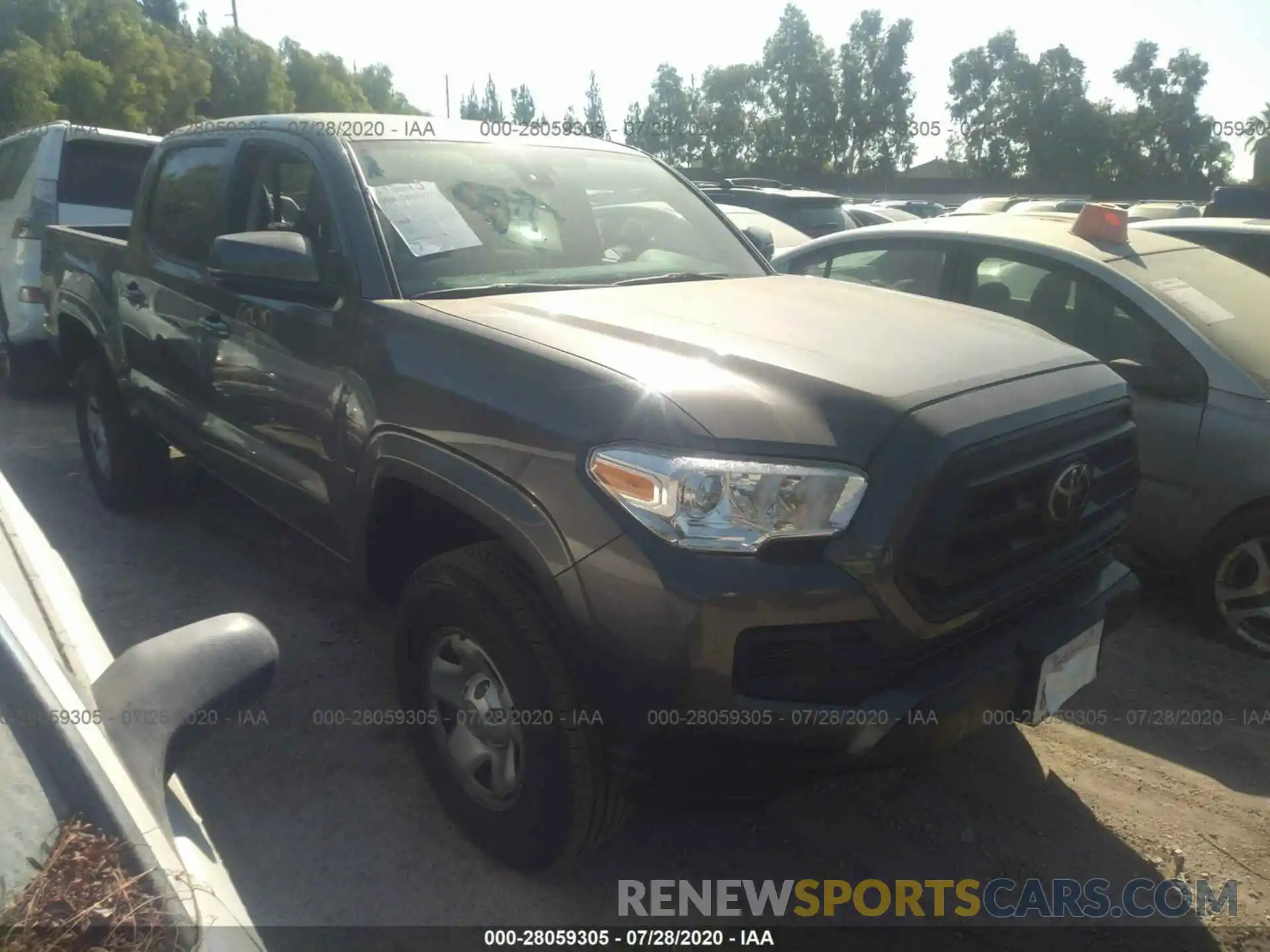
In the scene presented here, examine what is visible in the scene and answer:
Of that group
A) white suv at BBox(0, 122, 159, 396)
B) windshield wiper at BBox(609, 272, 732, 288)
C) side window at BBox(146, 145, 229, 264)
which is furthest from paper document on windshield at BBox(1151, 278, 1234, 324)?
white suv at BBox(0, 122, 159, 396)

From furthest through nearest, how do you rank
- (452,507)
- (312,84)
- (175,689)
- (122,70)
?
(312,84) → (122,70) → (452,507) → (175,689)

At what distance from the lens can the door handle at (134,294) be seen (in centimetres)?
420

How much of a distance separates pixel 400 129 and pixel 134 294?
1733 mm

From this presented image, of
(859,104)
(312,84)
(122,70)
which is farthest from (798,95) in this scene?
(122,70)

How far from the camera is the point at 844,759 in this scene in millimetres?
1999

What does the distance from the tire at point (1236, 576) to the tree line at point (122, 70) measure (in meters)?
16.7

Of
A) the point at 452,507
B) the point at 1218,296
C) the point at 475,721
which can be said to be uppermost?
the point at 1218,296

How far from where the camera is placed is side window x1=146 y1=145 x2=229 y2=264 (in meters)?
3.77

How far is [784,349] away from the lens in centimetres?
236

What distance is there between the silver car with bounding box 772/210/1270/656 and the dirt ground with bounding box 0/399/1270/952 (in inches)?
14.1

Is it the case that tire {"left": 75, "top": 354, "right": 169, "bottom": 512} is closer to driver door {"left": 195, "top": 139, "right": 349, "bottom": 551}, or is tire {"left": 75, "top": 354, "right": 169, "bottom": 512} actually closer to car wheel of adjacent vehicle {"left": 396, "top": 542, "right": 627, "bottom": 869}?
driver door {"left": 195, "top": 139, "right": 349, "bottom": 551}

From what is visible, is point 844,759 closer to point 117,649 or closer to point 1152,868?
point 1152,868

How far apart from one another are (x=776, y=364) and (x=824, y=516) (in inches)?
16.6

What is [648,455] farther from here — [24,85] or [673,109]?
[673,109]
